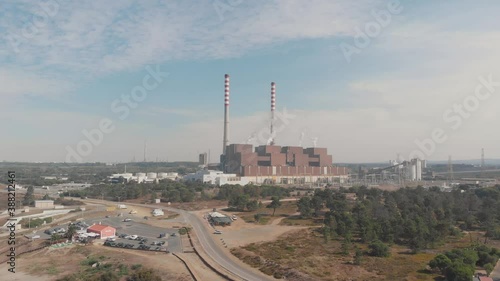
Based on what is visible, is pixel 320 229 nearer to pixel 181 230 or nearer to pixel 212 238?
pixel 212 238

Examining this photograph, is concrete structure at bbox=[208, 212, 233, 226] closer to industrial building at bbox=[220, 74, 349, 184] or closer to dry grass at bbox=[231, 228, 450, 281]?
dry grass at bbox=[231, 228, 450, 281]

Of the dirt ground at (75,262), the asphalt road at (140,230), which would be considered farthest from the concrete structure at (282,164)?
the dirt ground at (75,262)

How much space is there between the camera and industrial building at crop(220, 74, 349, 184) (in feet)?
327

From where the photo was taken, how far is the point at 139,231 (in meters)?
43.2

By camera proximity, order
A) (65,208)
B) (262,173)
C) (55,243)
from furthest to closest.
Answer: (262,173)
(65,208)
(55,243)

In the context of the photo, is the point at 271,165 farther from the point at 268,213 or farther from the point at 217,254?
the point at 217,254

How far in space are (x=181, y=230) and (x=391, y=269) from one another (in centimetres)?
2236

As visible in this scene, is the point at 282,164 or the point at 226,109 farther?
the point at 282,164

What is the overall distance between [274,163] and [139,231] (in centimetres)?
6415

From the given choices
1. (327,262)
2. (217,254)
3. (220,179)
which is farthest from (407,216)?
(220,179)

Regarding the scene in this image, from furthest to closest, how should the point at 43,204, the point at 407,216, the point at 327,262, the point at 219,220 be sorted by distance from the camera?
the point at 43,204 < the point at 219,220 < the point at 407,216 < the point at 327,262

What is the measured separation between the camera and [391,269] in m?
28.7

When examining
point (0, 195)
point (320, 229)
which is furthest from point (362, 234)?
point (0, 195)

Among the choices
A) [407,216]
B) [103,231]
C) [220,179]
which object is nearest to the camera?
[103,231]
